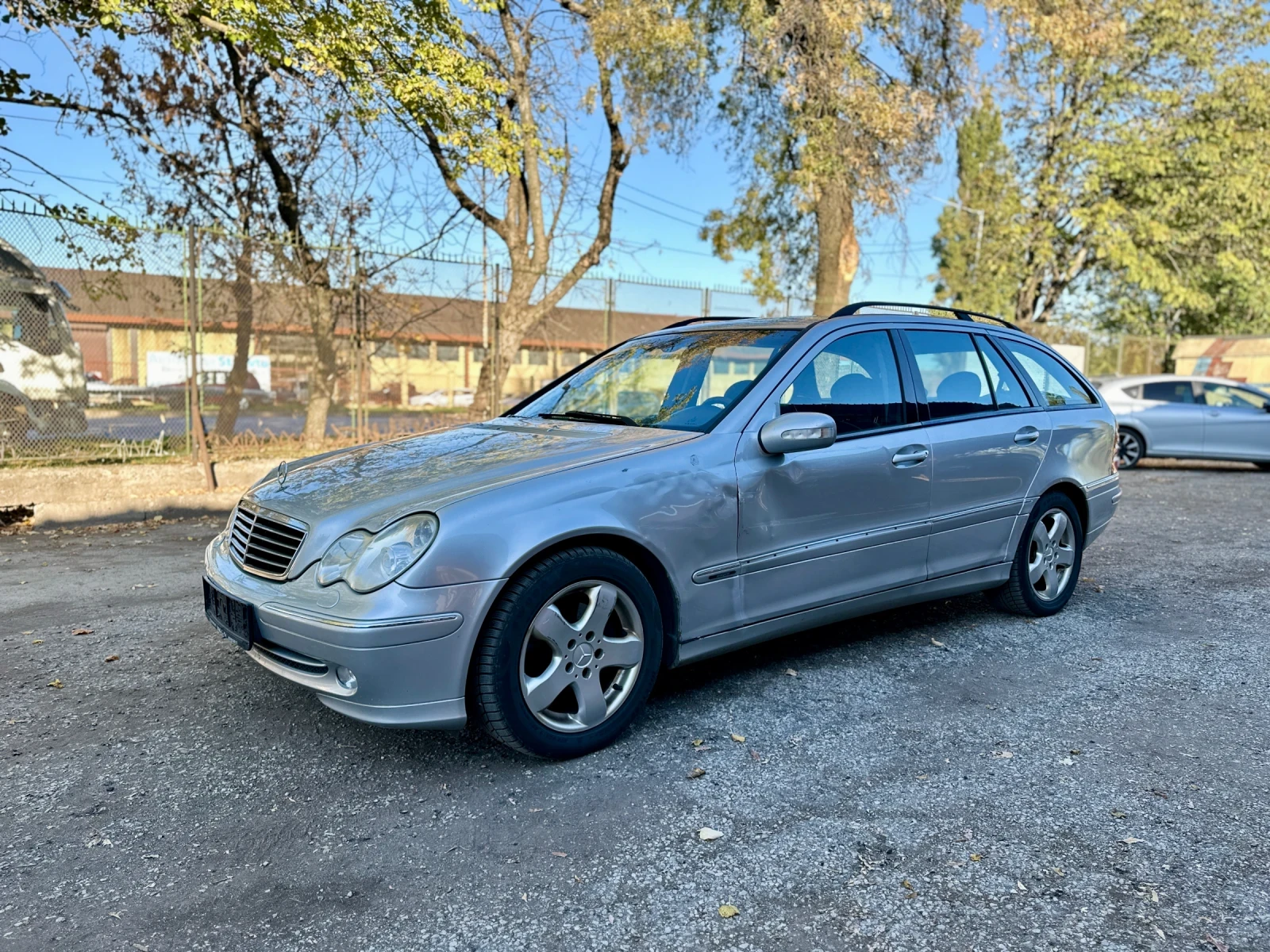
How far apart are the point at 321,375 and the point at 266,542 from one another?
24.7ft

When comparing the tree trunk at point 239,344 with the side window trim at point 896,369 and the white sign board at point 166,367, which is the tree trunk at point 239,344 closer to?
the white sign board at point 166,367

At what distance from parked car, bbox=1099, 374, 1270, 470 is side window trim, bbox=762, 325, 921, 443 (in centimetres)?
1035

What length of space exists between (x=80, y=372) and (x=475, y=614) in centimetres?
772

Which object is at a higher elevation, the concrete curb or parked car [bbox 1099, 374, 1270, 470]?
parked car [bbox 1099, 374, 1270, 470]

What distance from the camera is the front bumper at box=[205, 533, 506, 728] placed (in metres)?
2.79

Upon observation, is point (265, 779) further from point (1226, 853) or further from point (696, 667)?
point (1226, 853)

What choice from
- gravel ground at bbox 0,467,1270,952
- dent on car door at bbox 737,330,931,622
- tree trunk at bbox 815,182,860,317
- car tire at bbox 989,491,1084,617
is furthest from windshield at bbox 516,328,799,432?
tree trunk at bbox 815,182,860,317

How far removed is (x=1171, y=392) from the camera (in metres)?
13.0

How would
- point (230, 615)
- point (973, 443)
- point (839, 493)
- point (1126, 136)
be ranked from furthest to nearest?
point (1126, 136) < point (973, 443) < point (839, 493) < point (230, 615)

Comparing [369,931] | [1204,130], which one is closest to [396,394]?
[369,931]

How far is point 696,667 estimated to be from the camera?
13.8 feet

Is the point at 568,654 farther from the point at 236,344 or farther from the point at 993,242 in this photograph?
the point at 993,242

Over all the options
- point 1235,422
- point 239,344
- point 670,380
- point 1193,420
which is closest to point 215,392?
point 239,344

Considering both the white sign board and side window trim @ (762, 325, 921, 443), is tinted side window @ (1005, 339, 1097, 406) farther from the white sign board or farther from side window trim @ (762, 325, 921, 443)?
the white sign board
